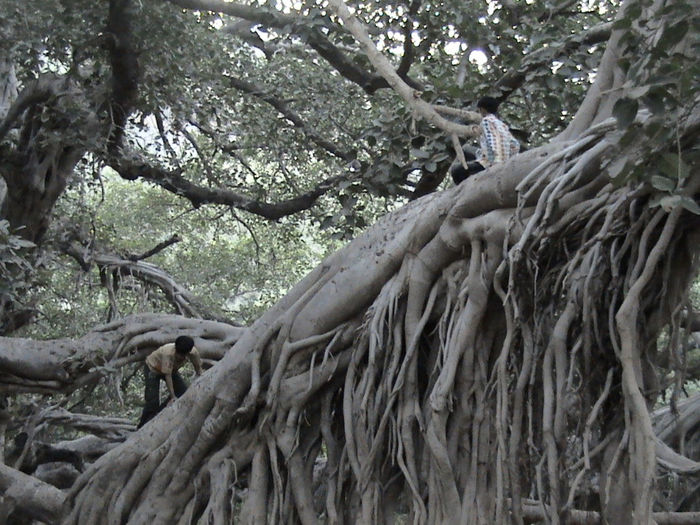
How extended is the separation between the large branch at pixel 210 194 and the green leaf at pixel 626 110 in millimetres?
4103

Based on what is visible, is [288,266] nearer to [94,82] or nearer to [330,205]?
[330,205]

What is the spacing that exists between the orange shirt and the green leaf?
10.2 feet

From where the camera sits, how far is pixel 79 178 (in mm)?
7215

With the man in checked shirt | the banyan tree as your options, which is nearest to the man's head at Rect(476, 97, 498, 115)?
the man in checked shirt

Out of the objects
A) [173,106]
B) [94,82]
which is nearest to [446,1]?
[173,106]

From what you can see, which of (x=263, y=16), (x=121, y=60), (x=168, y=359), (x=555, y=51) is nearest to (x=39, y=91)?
(x=121, y=60)

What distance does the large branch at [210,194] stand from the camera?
266 inches

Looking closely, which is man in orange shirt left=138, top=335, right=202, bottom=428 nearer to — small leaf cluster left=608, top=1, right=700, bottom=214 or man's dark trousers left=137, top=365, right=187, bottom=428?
man's dark trousers left=137, top=365, right=187, bottom=428

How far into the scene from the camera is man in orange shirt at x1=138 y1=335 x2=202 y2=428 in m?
5.16

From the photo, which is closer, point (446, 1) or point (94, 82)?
point (446, 1)

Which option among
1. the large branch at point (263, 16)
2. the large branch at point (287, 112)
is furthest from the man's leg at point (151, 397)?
the large branch at point (287, 112)

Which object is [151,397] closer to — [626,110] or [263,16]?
[263,16]

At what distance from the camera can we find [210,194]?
7012 mm

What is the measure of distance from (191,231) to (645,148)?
23.6 ft
